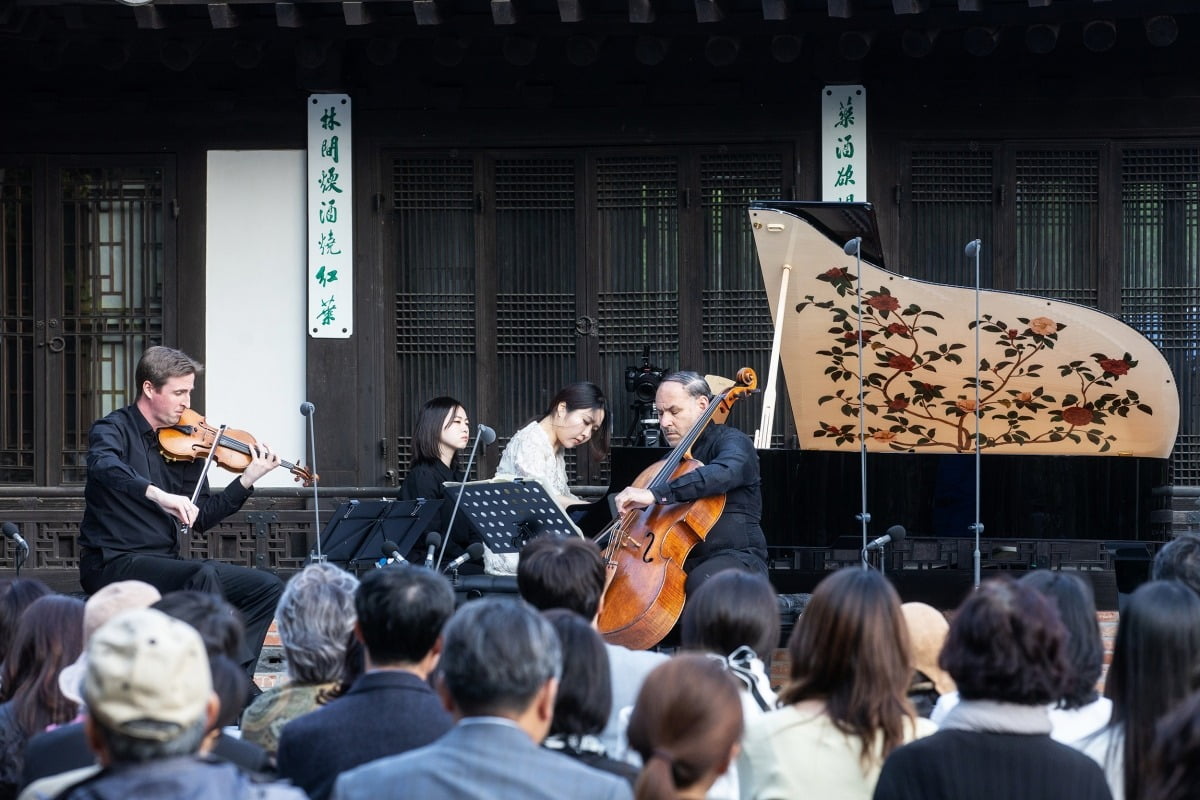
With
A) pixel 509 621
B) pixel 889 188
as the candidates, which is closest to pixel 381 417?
pixel 889 188

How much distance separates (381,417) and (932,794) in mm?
6885

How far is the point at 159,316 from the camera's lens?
9555 mm

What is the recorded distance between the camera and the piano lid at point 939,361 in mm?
7773

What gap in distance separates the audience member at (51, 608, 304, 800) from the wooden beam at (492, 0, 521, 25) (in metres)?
6.33

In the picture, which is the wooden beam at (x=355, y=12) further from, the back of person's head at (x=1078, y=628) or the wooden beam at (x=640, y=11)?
the back of person's head at (x=1078, y=628)

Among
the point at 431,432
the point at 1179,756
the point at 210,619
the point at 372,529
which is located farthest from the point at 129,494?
the point at 1179,756

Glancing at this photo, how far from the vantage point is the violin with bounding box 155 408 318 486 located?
7.45 metres

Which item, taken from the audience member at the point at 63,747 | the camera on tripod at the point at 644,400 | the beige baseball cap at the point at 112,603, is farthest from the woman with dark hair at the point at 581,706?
the camera on tripod at the point at 644,400

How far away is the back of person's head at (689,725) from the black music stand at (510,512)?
4.14 metres

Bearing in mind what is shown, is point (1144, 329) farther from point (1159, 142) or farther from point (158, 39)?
point (158, 39)

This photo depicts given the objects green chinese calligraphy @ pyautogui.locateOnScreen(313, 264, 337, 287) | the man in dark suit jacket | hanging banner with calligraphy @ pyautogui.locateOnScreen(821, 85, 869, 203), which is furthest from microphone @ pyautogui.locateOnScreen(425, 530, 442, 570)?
hanging banner with calligraphy @ pyautogui.locateOnScreen(821, 85, 869, 203)

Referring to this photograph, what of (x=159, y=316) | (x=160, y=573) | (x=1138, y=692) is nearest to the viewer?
(x=1138, y=692)

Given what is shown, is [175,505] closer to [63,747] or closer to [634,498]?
[634,498]

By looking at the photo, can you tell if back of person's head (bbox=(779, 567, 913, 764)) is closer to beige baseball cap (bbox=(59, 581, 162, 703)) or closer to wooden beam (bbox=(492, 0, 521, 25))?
beige baseball cap (bbox=(59, 581, 162, 703))
